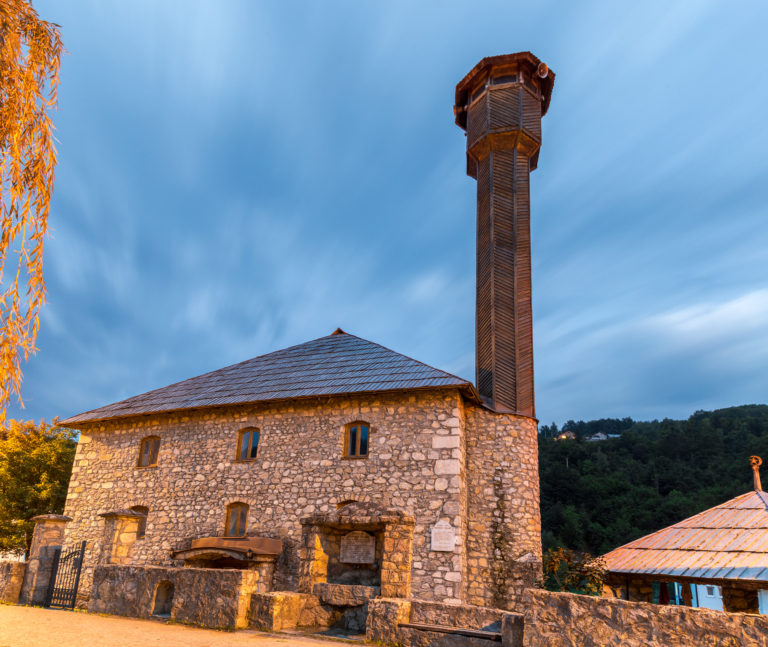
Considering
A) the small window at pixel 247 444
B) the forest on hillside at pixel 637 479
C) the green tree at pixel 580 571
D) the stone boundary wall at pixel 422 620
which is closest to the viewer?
the stone boundary wall at pixel 422 620

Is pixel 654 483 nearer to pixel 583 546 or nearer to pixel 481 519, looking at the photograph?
pixel 583 546

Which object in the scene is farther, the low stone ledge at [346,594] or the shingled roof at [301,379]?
the shingled roof at [301,379]

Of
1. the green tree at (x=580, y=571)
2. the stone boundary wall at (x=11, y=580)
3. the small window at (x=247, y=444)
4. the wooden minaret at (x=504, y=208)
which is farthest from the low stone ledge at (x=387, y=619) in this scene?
the stone boundary wall at (x=11, y=580)

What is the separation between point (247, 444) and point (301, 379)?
241 cm

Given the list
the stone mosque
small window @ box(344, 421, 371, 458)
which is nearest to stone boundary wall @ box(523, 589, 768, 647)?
the stone mosque

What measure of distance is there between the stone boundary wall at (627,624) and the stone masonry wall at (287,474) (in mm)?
6263

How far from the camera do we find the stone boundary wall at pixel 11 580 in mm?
12844

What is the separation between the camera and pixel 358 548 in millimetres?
12609

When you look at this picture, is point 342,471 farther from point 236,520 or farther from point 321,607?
point 321,607

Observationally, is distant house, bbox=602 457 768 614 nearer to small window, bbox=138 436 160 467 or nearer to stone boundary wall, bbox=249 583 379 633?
stone boundary wall, bbox=249 583 379 633

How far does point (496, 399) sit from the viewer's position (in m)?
15.9

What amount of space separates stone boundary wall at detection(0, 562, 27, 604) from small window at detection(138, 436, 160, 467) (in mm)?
4773

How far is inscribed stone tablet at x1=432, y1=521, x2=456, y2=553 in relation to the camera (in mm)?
12992

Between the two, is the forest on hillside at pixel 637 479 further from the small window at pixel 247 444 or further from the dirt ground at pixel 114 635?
the dirt ground at pixel 114 635
